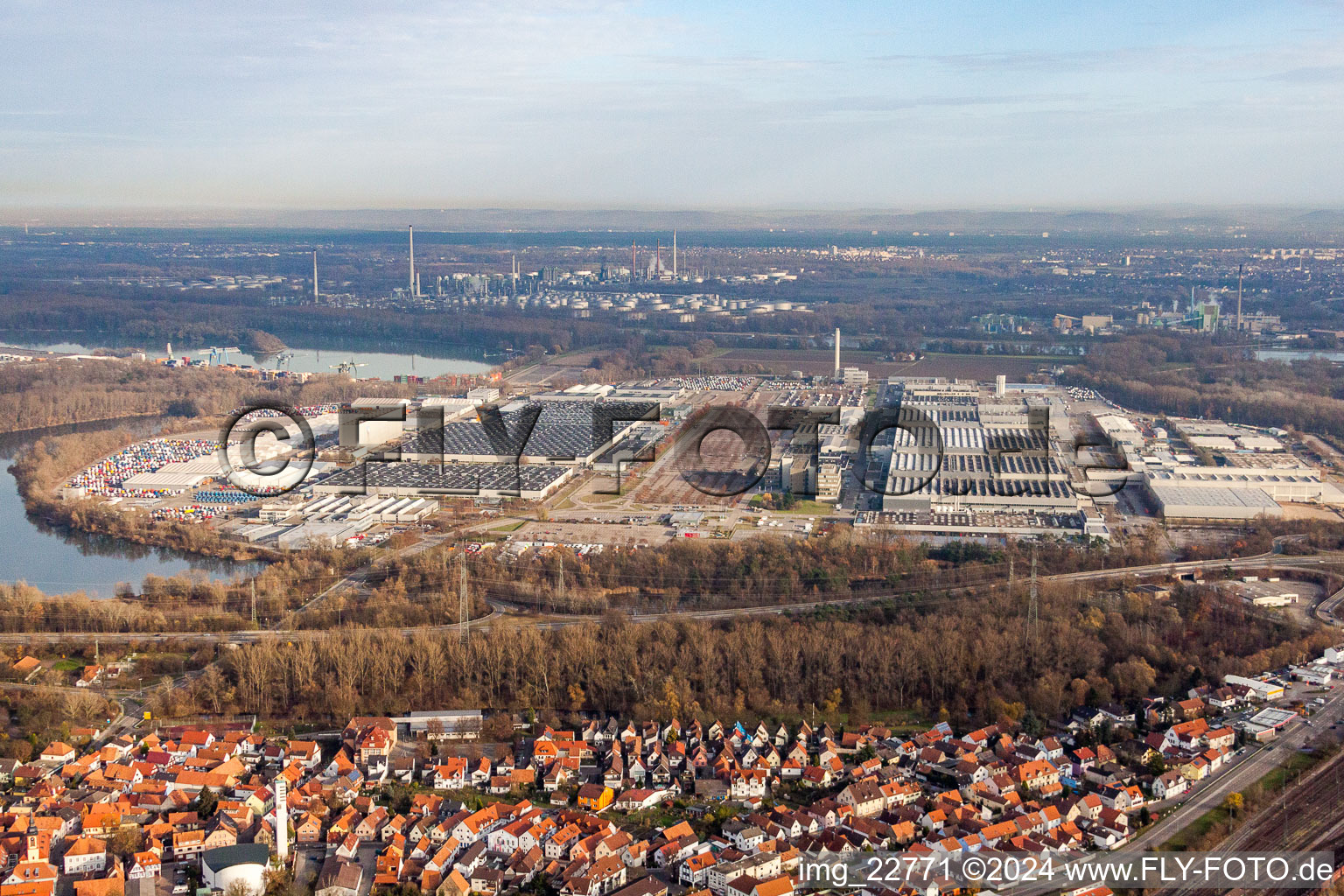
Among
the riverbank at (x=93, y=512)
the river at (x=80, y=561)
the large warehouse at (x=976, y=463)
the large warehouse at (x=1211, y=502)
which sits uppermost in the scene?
the large warehouse at (x=976, y=463)

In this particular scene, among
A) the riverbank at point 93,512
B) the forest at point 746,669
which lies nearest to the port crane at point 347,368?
the riverbank at point 93,512

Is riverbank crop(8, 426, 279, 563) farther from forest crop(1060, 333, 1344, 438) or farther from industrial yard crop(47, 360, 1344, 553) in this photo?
forest crop(1060, 333, 1344, 438)

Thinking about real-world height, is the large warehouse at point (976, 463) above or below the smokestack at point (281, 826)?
above

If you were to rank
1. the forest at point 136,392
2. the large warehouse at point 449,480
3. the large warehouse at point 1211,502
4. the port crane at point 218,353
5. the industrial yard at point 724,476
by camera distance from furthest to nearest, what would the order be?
the port crane at point 218,353 → the forest at point 136,392 → the large warehouse at point 449,480 → the large warehouse at point 1211,502 → the industrial yard at point 724,476

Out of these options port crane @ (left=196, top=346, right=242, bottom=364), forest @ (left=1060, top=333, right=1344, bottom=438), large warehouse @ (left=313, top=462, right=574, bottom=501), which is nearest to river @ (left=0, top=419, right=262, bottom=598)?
large warehouse @ (left=313, top=462, right=574, bottom=501)

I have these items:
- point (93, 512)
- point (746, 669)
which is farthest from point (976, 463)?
point (93, 512)

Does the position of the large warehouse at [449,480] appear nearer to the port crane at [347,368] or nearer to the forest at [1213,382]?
the port crane at [347,368]
